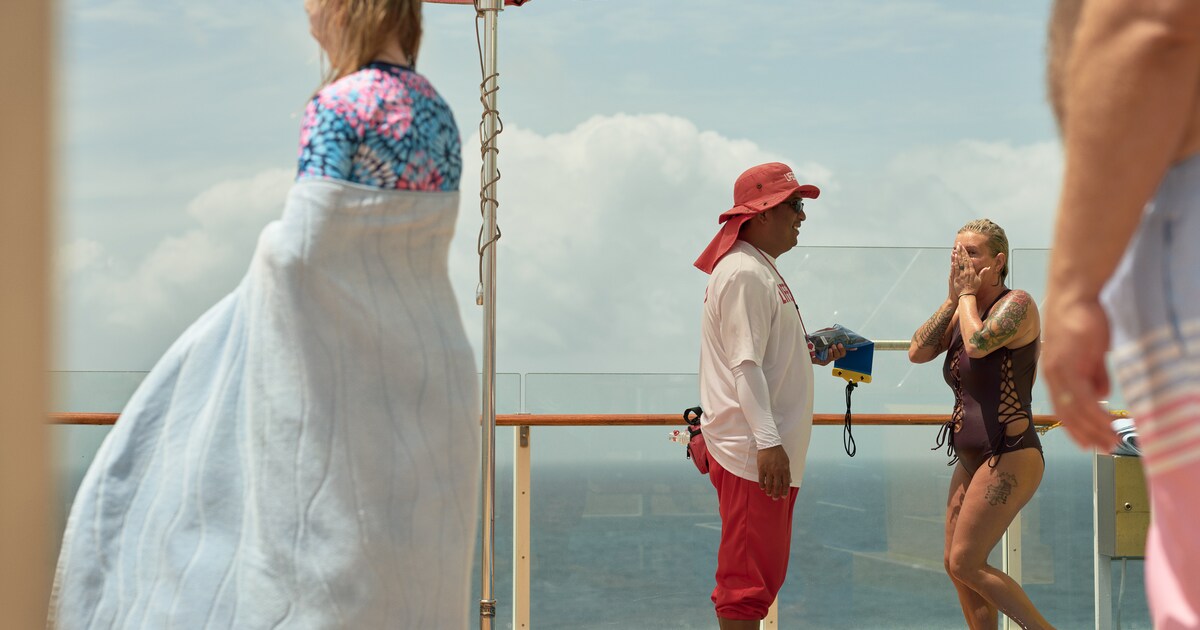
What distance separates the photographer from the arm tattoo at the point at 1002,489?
12.1 ft

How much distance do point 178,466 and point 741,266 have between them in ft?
6.66

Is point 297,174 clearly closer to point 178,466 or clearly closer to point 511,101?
point 178,466

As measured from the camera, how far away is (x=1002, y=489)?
369 centimetres

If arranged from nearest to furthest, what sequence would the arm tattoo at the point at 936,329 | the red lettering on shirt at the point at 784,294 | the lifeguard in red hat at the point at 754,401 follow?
the lifeguard in red hat at the point at 754,401
the red lettering on shirt at the point at 784,294
the arm tattoo at the point at 936,329

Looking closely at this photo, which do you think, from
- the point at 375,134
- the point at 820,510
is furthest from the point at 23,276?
the point at 820,510

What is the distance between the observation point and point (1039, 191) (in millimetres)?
33469

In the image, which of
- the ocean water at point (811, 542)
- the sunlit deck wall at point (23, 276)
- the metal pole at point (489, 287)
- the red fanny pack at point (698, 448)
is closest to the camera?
the sunlit deck wall at point (23, 276)

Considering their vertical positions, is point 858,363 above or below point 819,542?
above

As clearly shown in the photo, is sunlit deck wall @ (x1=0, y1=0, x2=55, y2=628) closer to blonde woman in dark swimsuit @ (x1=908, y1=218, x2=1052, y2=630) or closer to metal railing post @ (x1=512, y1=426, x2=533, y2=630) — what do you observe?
blonde woman in dark swimsuit @ (x1=908, y1=218, x2=1052, y2=630)

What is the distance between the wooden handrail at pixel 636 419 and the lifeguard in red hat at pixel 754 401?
0.77m

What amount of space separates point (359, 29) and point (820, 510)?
10.1 feet

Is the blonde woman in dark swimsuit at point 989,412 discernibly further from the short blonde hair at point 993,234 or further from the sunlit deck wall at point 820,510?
the sunlit deck wall at point 820,510

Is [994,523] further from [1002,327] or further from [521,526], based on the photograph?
[521,526]

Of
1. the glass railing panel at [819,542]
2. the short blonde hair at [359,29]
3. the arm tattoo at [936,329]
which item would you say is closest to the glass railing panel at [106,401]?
the glass railing panel at [819,542]
